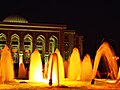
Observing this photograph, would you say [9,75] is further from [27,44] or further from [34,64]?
[27,44]

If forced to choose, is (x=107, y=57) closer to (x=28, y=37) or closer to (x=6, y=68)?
(x=6, y=68)

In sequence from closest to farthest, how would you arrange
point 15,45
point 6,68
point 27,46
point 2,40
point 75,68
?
1. point 6,68
2. point 75,68
3. point 2,40
4. point 15,45
5. point 27,46

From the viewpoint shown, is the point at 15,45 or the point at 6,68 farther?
the point at 15,45

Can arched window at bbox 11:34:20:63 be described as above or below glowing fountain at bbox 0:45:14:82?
above

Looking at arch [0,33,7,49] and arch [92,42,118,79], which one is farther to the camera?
arch [0,33,7,49]

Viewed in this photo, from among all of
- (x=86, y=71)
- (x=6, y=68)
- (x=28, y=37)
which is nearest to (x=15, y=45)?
(x=28, y=37)

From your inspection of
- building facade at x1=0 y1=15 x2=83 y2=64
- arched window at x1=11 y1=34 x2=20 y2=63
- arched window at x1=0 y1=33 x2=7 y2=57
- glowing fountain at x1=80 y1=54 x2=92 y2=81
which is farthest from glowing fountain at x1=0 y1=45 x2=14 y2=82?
arched window at x1=0 y1=33 x2=7 y2=57

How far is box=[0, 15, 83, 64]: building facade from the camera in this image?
50.7 metres

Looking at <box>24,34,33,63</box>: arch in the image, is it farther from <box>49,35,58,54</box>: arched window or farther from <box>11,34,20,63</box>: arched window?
<box>49,35,58,54</box>: arched window

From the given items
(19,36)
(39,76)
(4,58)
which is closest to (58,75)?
(39,76)

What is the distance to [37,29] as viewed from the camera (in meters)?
51.7

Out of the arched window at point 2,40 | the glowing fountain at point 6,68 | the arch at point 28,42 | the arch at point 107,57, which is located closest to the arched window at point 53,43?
the arch at point 28,42

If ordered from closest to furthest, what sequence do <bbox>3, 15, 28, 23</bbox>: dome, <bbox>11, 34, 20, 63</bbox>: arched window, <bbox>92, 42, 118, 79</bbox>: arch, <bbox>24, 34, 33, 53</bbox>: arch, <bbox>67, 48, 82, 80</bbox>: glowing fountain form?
1. <bbox>92, 42, 118, 79</bbox>: arch
2. <bbox>67, 48, 82, 80</bbox>: glowing fountain
3. <bbox>11, 34, 20, 63</bbox>: arched window
4. <bbox>24, 34, 33, 53</bbox>: arch
5. <bbox>3, 15, 28, 23</bbox>: dome

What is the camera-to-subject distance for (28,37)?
52.6 m
